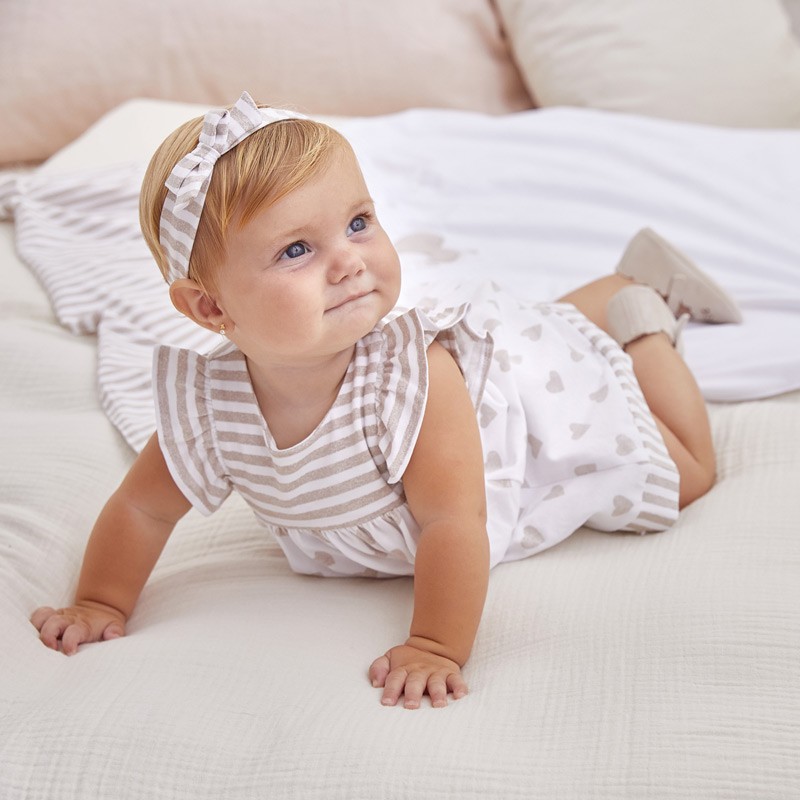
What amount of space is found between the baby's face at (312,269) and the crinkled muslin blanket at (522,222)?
42 centimetres

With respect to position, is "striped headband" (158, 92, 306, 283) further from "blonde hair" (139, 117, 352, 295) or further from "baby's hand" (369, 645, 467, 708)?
"baby's hand" (369, 645, 467, 708)

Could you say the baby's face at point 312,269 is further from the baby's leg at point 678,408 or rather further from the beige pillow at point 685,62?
the beige pillow at point 685,62

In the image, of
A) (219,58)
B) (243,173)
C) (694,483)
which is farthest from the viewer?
(219,58)

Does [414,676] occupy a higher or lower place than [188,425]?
lower

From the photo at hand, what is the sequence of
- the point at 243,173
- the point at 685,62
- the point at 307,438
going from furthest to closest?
the point at 685,62 < the point at 307,438 < the point at 243,173

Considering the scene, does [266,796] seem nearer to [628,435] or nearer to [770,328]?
[628,435]

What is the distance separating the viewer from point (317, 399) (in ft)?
3.40

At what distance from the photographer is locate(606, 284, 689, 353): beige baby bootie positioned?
133cm

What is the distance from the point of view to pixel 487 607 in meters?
1.05

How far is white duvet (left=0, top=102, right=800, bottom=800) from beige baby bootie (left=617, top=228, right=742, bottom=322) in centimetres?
4

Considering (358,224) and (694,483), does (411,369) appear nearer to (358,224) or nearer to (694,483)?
(358,224)

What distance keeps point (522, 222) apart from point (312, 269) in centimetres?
80

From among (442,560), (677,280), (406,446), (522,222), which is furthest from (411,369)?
(522,222)

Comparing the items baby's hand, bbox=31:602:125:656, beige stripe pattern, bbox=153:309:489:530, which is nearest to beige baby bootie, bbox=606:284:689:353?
beige stripe pattern, bbox=153:309:489:530
